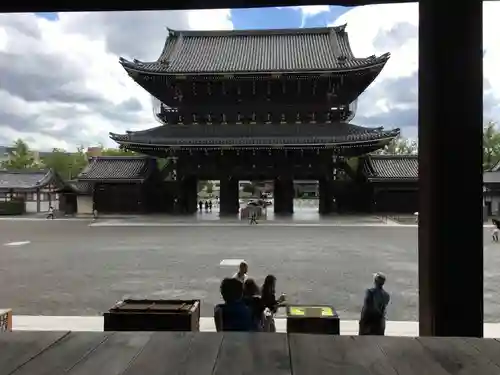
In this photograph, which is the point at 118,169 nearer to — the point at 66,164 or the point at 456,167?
the point at 456,167

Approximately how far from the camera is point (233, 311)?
330cm

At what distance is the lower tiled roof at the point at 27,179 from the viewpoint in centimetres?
3666

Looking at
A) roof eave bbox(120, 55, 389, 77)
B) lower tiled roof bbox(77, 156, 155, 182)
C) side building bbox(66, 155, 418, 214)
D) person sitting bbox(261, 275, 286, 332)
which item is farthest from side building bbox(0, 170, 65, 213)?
person sitting bbox(261, 275, 286, 332)

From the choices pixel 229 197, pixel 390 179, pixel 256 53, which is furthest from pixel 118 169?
pixel 390 179

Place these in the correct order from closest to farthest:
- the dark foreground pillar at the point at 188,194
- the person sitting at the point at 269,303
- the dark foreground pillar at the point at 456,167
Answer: the dark foreground pillar at the point at 456,167, the person sitting at the point at 269,303, the dark foreground pillar at the point at 188,194

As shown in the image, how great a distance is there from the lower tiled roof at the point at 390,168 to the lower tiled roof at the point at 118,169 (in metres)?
14.4

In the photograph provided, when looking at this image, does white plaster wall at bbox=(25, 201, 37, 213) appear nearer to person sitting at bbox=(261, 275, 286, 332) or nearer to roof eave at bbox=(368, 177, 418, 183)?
roof eave at bbox=(368, 177, 418, 183)

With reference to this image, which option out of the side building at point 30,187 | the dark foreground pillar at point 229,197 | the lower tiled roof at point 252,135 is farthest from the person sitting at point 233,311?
the side building at point 30,187

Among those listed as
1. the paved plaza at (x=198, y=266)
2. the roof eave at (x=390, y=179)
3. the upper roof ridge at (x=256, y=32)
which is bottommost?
the paved plaza at (x=198, y=266)

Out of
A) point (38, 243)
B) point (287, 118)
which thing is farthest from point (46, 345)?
point (287, 118)

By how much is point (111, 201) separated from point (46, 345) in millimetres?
29652

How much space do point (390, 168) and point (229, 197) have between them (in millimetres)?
10639

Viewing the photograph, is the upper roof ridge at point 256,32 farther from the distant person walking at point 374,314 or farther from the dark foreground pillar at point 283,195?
the distant person walking at point 374,314

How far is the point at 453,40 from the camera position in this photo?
2299 mm
